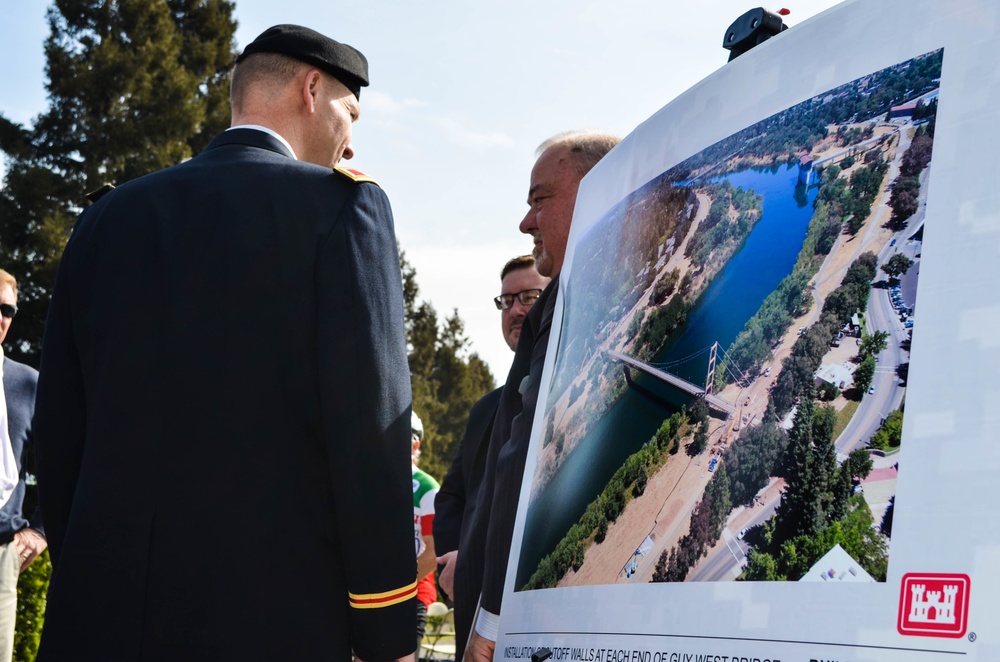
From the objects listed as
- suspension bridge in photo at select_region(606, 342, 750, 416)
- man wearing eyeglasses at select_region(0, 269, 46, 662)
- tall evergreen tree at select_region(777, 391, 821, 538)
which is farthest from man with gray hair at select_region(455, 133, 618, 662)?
man wearing eyeglasses at select_region(0, 269, 46, 662)

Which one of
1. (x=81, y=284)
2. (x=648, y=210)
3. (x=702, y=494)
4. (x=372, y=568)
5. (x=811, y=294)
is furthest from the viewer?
(x=81, y=284)

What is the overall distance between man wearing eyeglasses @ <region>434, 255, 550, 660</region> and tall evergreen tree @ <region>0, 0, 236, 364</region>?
17.4m

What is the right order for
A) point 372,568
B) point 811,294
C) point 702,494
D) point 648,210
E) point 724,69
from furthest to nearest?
point 372,568 → point 648,210 → point 724,69 → point 702,494 → point 811,294

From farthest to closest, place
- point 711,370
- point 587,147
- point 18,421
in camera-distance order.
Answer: point 18,421 → point 587,147 → point 711,370

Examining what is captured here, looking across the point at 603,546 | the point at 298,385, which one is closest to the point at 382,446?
the point at 298,385

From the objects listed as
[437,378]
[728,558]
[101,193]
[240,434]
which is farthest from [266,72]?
[437,378]

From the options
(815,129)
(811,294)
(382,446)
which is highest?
(815,129)

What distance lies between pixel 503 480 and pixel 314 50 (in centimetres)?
110

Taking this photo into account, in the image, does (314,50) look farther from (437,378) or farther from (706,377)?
(437,378)

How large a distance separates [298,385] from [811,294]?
115 cm

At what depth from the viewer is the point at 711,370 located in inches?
64.1

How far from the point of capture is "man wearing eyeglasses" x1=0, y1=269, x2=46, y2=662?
4812 millimetres

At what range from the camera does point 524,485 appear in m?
2.26

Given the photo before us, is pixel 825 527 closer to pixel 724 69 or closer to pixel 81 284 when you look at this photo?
pixel 724 69
